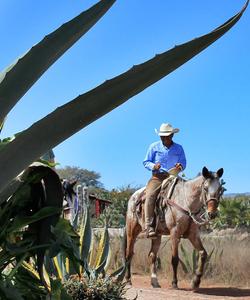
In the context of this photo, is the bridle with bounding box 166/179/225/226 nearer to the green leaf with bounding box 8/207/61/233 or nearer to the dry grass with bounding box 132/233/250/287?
the dry grass with bounding box 132/233/250/287

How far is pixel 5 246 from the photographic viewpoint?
67.9 inches

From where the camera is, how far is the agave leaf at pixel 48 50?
1.41 m

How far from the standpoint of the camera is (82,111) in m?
Answer: 1.35

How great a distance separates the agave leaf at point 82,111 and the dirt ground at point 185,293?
241 inches

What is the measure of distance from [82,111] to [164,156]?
30.5 ft

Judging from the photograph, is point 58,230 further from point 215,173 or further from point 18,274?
point 215,173

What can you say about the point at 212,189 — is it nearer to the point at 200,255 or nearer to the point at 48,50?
the point at 200,255

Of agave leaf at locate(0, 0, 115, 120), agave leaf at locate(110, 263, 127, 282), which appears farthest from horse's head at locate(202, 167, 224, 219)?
agave leaf at locate(0, 0, 115, 120)

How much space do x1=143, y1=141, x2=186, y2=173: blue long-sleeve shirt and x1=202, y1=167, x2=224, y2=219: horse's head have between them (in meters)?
0.91

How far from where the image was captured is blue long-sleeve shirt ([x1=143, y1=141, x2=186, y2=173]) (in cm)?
1059

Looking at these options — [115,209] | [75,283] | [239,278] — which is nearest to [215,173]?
[239,278]

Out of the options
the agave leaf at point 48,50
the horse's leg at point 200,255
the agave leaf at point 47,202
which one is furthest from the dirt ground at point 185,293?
the agave leaf at point 48,50

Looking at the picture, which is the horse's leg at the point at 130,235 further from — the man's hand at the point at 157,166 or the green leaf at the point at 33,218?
the green leaf at the point at 33,218

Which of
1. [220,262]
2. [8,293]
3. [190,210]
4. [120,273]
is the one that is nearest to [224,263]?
[220,262]
